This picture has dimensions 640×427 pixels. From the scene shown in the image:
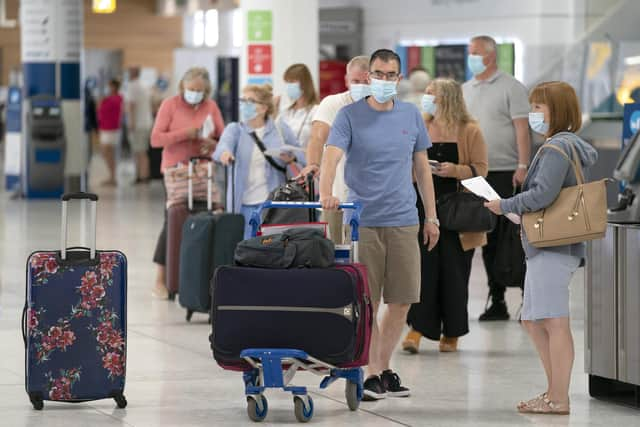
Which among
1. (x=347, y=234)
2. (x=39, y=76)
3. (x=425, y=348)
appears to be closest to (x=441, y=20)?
(x=39, y=76)

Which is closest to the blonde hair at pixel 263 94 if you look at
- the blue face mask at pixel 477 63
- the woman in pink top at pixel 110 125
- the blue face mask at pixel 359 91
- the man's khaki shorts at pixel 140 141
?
the blue face mask at pixel 477 63

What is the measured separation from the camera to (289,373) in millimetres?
5559

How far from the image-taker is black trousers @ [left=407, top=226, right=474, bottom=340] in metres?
7.53

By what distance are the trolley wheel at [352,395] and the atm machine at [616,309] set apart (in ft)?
3.65

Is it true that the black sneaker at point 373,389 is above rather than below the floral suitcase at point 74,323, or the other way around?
below

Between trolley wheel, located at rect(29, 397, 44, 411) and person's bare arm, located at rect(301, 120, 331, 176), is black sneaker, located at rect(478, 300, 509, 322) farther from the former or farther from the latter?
trolley wheel, located at rect(29, 397, 44, 411)

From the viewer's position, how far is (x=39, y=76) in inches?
730

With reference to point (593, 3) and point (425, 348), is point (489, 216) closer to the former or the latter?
point (425, 348)

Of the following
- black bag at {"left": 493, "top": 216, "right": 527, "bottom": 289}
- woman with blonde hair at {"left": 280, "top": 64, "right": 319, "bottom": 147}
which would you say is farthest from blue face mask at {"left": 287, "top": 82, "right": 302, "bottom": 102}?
black bag at {"left": 493, "top": 216, "right": 527, "bottom": 289}

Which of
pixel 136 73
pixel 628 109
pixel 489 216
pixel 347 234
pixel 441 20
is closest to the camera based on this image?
pixel 347 234

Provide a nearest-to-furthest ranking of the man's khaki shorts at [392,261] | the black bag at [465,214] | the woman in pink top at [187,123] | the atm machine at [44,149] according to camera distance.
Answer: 1. the man's khaki shorts at [392,261]
2. the black bag at [465,214]
3. the woman in pink top at [187,123]
4. the atm machine at [44,149]

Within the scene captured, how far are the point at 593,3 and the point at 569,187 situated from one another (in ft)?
43.1

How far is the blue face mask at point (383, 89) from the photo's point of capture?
19.5ft

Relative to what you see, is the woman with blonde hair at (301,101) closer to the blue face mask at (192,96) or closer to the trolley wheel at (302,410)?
the blue face mask at (192,96)
